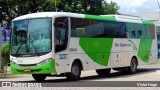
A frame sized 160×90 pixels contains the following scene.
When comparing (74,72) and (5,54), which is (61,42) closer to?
(74,72)

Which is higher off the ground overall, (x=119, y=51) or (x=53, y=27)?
(x=53, y=27)

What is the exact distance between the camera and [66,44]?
19.9 meters

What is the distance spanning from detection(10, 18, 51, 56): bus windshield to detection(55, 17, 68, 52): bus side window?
1.31ft

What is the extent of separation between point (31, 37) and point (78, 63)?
2917 millimetres

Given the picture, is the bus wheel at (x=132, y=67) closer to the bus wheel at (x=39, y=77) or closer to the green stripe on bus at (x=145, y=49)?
the green stripe on bus at (x=145, y=49)

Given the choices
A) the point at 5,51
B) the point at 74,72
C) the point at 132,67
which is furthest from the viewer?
the point at 5,51

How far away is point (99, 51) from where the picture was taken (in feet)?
75.1

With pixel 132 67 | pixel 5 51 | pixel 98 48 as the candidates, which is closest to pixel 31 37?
pixel 98 48

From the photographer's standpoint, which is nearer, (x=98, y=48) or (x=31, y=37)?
(x=31, y=37)

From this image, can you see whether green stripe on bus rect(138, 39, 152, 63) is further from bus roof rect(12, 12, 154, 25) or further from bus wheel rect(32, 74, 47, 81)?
bus wheel rect(32, 74, 47, 81)

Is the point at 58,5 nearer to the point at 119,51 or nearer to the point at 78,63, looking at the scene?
the point at 119,51

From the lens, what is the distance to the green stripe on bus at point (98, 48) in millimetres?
21688

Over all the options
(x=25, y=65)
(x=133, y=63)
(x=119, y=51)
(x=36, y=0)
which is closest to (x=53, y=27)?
(x=25, y=65)

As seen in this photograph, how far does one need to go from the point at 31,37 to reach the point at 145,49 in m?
11.0
